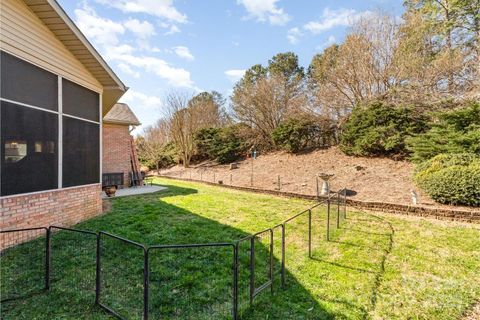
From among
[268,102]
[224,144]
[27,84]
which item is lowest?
[224,144]

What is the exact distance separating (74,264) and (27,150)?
96.1 inches

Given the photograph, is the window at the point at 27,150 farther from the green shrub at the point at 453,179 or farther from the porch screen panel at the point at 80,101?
the green shrub at the point at 453,179

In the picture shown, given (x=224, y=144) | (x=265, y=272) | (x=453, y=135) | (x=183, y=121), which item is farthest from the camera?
(x=183, y=121)

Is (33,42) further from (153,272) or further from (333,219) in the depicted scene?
(333,219)

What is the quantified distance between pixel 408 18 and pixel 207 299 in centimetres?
1686

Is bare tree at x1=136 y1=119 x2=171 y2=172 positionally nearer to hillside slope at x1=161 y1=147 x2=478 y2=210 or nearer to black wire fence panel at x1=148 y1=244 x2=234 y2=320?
hillside slope at x1=161 y1=147 x2=478 y2=210

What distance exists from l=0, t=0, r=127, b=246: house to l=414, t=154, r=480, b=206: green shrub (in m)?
9.67

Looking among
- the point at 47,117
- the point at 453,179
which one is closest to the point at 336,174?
the point at 453,179

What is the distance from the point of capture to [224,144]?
20656 millimetres

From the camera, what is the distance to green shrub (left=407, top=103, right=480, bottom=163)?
26.8 feet

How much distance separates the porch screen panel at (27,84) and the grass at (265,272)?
269 centimetres

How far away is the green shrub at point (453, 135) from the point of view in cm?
817

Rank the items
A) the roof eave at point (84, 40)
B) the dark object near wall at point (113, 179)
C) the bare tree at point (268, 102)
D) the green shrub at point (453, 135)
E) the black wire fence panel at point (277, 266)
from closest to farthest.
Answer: the black wire fence panel at point (277, 266) → the roof eave at point (84, 40) → the green shrub at point (453, 135) → the dark object near wall at point (113, 179) → the bare tree at point (268, 102)

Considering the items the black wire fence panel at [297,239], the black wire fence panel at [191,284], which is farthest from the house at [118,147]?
the black wire fence panel at [297,239]
